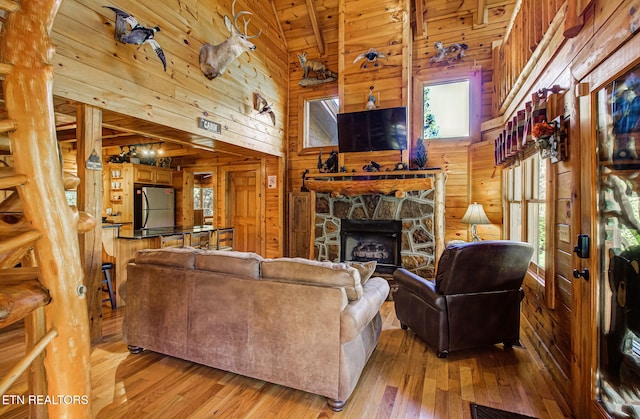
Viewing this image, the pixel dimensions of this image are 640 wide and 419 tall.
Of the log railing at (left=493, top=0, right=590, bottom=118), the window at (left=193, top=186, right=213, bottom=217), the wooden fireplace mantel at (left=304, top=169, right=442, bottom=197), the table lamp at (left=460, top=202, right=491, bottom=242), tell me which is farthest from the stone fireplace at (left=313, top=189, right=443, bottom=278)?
the window at (left=193, top=186, right=213, bottom=217)

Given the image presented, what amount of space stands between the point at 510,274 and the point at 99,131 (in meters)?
3.85

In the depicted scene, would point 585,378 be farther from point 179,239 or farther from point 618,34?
point 179,239

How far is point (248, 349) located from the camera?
212 cm

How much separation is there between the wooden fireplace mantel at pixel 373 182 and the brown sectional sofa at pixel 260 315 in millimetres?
2189

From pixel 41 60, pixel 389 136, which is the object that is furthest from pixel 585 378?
pixel 389 136

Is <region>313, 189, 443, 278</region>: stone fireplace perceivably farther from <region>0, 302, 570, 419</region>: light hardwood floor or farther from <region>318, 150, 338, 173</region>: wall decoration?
<region>0, 302, 570, 419</region>: light hardwood floor

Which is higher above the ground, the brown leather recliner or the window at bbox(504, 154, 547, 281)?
the window at bbox(504, 154, 547, 281)

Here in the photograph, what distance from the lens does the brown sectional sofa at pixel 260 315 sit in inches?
75.0

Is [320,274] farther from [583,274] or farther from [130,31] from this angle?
[130,31]

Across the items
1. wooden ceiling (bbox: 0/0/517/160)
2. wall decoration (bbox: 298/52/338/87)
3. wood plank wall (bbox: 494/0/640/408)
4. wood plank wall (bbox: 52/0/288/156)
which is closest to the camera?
wood plank wall (bbox: 494/0/640/408)

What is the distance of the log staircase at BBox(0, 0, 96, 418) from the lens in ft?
1.75

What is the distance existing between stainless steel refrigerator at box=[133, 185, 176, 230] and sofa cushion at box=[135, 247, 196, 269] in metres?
4.24

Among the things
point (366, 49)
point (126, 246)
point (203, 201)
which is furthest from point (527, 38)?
point (203, 201)

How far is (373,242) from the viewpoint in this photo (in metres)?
4.84
